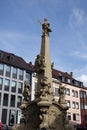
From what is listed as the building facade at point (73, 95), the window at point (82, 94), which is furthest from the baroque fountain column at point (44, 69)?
the window at point (82, 94)

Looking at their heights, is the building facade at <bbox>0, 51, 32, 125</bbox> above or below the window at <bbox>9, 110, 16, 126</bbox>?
above

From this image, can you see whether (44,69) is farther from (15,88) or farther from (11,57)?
(11,57)

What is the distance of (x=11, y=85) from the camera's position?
44844 mm

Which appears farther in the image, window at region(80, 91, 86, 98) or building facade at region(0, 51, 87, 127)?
window at region(80, 91, 86, 98)

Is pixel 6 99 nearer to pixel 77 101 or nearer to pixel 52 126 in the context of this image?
pixel 77 101

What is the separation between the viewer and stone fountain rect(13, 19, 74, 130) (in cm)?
1742

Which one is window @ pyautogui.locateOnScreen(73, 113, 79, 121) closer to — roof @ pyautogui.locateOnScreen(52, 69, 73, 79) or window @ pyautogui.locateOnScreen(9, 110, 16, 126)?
roof @ pyautogui.locateOnScreen(52, 69, 73, 79)

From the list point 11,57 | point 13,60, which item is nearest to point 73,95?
point 13,60

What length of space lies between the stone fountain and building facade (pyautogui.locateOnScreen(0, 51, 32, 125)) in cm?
2385

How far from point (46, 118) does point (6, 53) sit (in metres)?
33.1

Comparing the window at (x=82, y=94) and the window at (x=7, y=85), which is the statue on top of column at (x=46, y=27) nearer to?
the window at (x=7, y=85)

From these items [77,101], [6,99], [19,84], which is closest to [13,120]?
[6,99]

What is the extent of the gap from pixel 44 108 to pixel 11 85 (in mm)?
28063

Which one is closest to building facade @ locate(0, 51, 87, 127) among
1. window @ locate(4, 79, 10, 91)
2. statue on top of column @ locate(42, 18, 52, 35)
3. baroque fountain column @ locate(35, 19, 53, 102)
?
window @ locate(4, 79, 10, 91)
